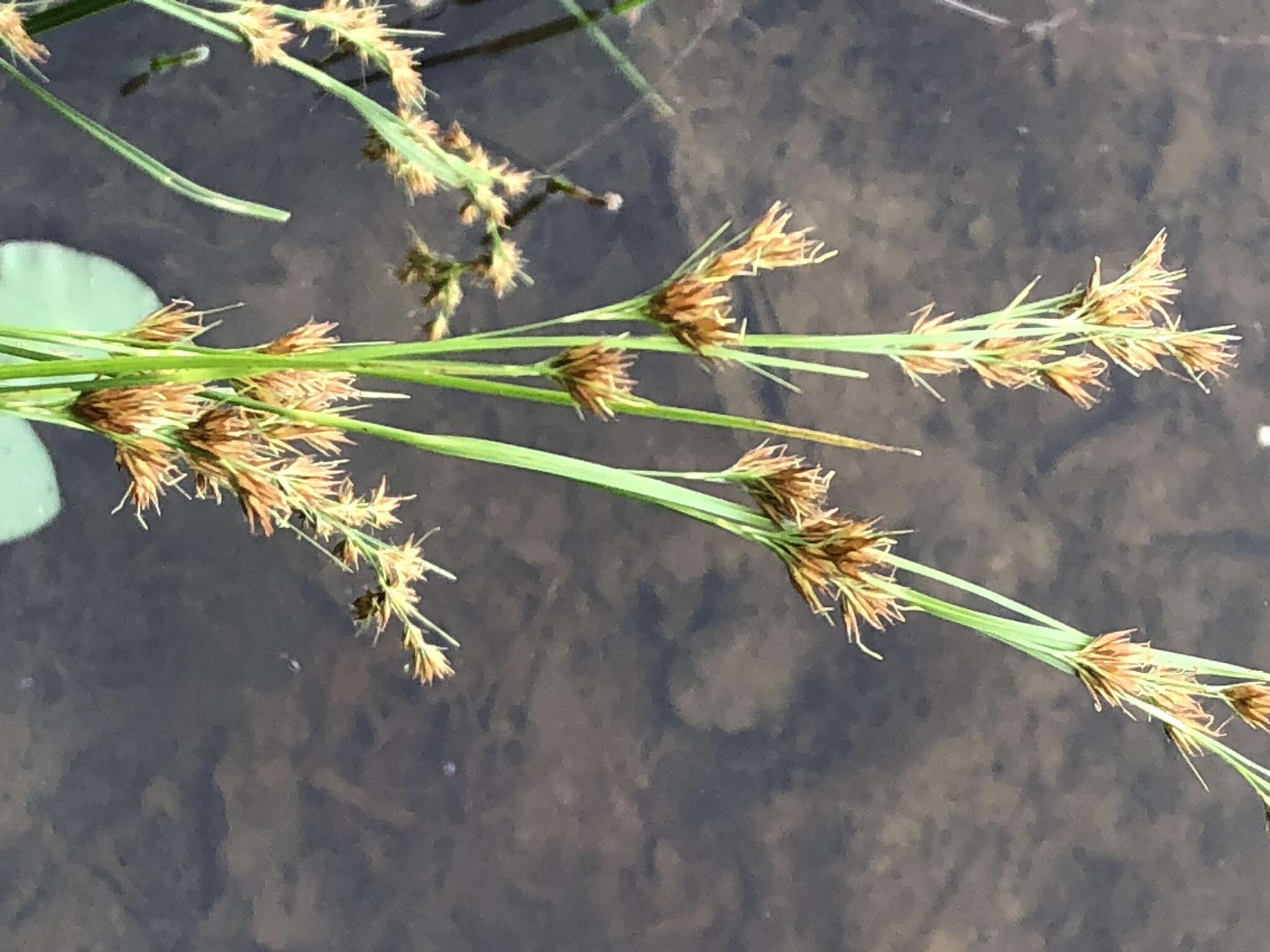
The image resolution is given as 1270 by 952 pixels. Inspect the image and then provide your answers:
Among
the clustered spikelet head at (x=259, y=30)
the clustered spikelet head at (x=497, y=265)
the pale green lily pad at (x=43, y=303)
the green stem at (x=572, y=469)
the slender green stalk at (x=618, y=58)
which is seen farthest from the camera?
the slender green stalk at (x=618, y=58)

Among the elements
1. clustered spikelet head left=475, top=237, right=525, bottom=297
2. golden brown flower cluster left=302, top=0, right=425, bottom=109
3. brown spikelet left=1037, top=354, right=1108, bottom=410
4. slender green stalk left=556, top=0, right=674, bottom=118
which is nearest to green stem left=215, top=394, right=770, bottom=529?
brown spikelet left=1037, top=354, right=1108, bottom=410

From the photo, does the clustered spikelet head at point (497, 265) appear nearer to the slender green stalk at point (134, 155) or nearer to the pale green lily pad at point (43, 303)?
the slender green stalk at point (134, 155)

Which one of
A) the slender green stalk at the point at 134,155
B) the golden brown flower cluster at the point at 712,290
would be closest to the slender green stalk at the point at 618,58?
the slender green stalk at the point at 134,155

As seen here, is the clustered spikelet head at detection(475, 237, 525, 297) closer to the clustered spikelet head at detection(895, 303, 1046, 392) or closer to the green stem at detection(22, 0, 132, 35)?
the green stem at detection(22, 0, 132, 35)

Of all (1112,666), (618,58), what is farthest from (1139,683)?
(618,58)

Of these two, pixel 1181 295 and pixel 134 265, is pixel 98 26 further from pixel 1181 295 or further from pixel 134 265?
pixel 1181 295
